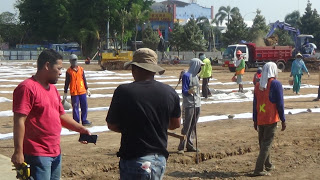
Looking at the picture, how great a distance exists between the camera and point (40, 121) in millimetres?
4777

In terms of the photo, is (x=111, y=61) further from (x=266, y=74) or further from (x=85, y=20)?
(x=266, y=74)

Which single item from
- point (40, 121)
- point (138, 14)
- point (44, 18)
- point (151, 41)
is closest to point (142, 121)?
point (40, 121)

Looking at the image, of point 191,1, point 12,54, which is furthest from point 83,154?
point 191,1

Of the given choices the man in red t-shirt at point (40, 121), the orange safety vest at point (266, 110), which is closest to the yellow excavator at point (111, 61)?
the orange safety vest at point (266, 110)

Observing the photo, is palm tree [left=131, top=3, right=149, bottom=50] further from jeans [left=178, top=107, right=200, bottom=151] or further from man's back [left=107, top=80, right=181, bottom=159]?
man's back [left=107, top=80, right=181, bottom=159]

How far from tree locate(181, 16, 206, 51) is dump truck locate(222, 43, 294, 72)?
19.7 meters

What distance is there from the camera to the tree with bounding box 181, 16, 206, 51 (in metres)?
59.8

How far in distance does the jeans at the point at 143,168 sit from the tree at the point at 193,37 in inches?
2204

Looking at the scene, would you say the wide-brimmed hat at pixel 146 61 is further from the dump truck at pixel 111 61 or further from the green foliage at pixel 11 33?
the green foliage at pixel 11 33

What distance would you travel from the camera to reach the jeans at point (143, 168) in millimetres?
4066

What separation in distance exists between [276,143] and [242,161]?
1.63m

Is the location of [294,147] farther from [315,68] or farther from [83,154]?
[315,68]

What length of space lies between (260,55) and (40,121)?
119 ft

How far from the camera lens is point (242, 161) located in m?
9.18
